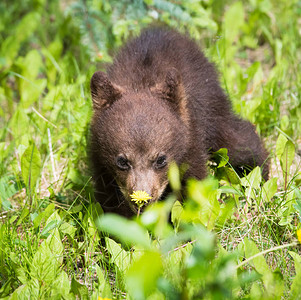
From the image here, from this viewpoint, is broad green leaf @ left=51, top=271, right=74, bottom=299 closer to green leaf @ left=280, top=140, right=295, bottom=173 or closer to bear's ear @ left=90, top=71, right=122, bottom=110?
bear's ear @ left=90, top=71, right=122, bottom=110

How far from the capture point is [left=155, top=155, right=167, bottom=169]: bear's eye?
3.52 metres

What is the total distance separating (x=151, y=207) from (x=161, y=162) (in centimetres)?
60

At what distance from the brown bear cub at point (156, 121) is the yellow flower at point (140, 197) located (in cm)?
10

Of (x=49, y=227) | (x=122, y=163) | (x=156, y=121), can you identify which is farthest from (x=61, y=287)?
(x=156, y=121)

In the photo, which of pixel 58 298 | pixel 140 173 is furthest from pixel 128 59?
pixel 58 298

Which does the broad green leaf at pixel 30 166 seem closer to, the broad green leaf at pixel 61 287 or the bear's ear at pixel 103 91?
the bear's ear at pixel 103 91

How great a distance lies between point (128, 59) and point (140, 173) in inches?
43.8

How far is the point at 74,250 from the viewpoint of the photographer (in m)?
3.53

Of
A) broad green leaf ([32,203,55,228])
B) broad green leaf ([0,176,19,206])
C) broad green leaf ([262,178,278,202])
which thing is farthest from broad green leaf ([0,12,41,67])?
broad green leaf ([262,178,278,202])

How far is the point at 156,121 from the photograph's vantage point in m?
3.52

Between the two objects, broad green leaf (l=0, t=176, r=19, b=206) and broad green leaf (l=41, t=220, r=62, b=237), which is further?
broad green leaf (l=0, t=176, r=19, b=206)

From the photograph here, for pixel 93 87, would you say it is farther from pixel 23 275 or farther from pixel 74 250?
pixel 23 275

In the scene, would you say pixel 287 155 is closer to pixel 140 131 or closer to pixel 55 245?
pixel 140 131

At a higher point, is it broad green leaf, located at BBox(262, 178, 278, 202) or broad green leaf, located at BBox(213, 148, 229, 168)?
broad green leaf, located at BBox(262, 178, 278, 202)
